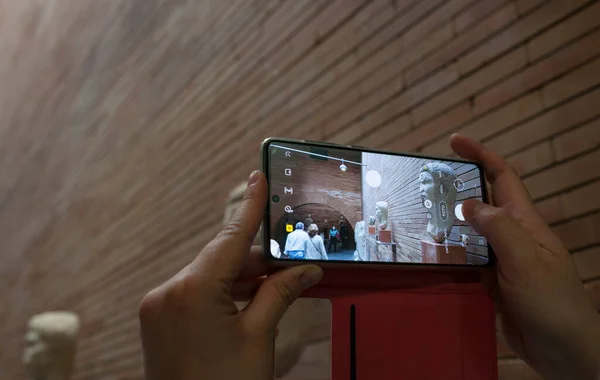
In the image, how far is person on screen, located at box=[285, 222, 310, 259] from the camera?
0.75m

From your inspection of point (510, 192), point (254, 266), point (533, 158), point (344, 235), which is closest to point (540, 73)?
point (533, 158)

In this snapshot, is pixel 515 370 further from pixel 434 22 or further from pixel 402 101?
pixel 434 22

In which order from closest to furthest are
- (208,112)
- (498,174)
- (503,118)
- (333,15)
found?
(498,174) → (503,118) → (333,15) → (208,112)

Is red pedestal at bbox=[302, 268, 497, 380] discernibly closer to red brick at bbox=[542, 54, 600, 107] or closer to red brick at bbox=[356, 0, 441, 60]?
red brick at bbox=[542, 54, 600, 107]

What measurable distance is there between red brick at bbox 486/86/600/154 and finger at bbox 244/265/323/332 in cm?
72

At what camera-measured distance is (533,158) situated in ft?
3.99

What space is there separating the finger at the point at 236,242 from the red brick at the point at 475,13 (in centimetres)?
88

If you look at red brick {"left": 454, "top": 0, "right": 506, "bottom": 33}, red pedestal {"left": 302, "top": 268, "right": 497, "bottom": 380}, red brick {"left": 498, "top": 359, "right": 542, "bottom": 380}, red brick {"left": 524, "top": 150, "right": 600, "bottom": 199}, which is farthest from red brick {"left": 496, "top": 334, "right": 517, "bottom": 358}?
red brick {"left": 454, "top": 0, "right": 506, "bottom": 33}

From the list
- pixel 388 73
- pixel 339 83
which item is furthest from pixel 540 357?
pixel 339 83

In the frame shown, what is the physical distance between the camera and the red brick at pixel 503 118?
48.7 inches

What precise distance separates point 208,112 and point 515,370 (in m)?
1.64

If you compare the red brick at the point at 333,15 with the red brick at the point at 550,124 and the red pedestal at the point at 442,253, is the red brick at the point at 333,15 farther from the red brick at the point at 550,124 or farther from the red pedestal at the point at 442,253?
the red pedestal at the point at 442,253

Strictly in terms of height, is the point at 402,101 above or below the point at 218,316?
above

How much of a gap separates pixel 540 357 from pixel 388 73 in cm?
99
